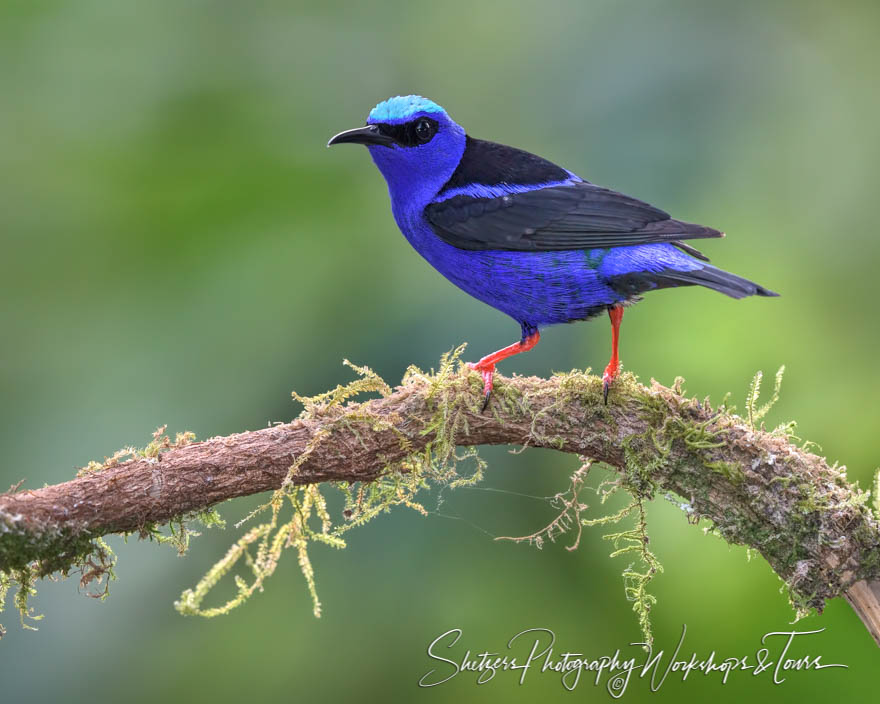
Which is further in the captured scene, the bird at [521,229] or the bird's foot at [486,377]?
the bird at [521,229]

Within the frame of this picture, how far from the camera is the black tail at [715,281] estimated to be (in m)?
3.04

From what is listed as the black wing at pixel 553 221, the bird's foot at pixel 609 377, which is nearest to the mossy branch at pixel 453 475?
the bird's foot at pixel 609 377

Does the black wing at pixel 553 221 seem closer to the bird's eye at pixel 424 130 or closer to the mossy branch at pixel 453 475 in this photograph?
the bird's eye at pixel 424 130

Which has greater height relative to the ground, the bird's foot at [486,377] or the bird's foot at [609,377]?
the bird's foot at [609,377]

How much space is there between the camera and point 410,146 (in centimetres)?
391

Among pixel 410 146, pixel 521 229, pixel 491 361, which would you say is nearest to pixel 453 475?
pixel 491 361

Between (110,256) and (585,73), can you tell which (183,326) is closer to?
(110,256)

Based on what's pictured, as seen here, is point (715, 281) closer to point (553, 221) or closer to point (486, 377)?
point (553, 221)

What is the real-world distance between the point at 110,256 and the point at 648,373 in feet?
9.85

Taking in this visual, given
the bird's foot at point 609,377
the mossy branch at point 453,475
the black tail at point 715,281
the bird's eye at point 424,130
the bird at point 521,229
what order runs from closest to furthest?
the mossy branch at point 453,475, the black tail at point 715,281, the bird's foot at point 609,377, the bird at point 521,229, the bird's eye at point 424,130

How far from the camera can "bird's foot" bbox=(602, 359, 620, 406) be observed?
314 centimetres

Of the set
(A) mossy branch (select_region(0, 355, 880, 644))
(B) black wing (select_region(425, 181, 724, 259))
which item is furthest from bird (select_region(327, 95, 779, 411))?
(A) mossy branch (select_region(0, 355, 880, 644))

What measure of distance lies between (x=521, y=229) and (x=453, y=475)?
1061mm

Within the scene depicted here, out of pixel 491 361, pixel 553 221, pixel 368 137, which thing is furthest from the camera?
pixel 368 137
